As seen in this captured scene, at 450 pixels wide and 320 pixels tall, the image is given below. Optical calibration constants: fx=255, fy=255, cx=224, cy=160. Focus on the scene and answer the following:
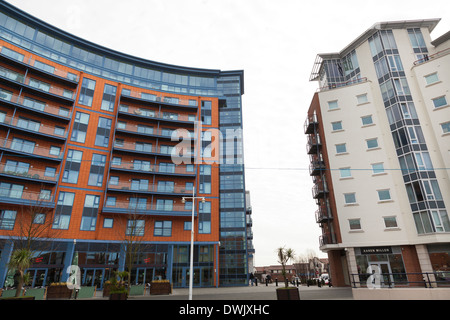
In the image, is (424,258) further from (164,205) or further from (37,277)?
(37,277)

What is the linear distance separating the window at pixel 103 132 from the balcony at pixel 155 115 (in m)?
2.47

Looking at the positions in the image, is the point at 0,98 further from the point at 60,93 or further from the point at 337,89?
the point at 337,89

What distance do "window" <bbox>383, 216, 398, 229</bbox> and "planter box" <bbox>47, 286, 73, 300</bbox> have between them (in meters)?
30.1

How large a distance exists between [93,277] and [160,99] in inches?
1022

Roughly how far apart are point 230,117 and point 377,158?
86.4 feet

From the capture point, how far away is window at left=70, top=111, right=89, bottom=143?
3410 cm

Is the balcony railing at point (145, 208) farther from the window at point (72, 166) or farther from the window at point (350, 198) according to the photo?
the window at point (350, 198)

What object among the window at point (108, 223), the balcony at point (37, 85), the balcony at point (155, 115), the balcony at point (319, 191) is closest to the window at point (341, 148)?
the balcony at point (319, 191)

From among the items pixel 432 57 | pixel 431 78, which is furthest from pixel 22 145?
pixel 432 57

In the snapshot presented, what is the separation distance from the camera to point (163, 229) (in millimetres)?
34219

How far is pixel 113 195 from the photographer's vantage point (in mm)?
33875

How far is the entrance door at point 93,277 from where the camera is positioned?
29.4 metres

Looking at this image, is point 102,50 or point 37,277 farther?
point 102,50
